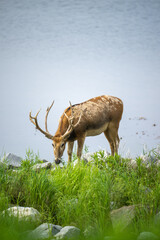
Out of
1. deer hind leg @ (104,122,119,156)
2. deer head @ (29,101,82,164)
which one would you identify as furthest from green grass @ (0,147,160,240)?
deer hind leg @ (104,122,119,156)

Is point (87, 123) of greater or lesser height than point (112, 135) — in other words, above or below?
above

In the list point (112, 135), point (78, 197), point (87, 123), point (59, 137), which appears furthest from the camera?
point (112, 135)

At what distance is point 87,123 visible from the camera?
18.8ft

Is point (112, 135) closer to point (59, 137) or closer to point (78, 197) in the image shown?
point (59, 137)

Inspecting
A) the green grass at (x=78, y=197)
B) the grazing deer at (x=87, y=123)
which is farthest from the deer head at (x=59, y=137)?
the green grass at (x=78, y=197)

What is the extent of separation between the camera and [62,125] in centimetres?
554

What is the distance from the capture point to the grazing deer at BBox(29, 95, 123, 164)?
208 inches

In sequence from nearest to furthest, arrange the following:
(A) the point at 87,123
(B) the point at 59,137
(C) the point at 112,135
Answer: (B) the point at 59,137 < (A) the point at 87,123 < (C) the point at 112,135

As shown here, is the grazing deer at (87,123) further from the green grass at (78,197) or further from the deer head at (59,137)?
the green grass at (78,197)

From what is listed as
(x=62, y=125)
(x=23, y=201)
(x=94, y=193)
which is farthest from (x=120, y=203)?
(x=62, y=125)

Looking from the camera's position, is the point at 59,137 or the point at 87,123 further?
the point at 87,123

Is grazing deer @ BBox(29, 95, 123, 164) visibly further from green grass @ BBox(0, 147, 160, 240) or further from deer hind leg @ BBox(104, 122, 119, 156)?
green grass @ BBox(0, 147, 160, 240)

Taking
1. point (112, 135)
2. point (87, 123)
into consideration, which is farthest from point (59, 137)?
point (112, 135)

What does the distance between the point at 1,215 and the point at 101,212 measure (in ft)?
3.23
